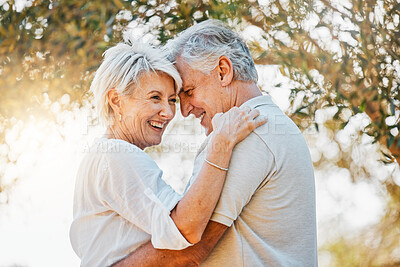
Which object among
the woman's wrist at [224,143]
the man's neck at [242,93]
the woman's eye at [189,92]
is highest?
the woman's wrist at [224,143]

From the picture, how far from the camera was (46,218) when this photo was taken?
Answer: 5297mm

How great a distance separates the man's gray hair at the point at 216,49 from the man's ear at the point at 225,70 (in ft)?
0.06

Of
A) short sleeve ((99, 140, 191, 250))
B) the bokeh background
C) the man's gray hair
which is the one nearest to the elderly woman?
short sleeve ((99, 140, 191, 250))

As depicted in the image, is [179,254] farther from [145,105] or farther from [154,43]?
[154,43]

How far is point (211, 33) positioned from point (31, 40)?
2.09 m

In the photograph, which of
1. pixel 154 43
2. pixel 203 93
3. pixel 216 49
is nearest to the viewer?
pixel 216 49

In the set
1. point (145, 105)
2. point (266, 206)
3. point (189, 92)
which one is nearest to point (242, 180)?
point (266, 206)

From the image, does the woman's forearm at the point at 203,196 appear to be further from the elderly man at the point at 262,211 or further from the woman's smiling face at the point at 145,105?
the woman's smiling face at the point at 145,105

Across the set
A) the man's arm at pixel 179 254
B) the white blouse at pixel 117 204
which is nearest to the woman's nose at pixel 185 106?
the white blouse at pixel 117 204

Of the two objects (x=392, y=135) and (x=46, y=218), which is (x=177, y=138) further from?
(x=392, y=135)

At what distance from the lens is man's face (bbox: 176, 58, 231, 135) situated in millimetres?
2637

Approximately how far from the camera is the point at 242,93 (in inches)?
102

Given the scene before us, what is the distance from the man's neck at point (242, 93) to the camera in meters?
2.59

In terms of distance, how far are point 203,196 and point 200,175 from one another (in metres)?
0.11
